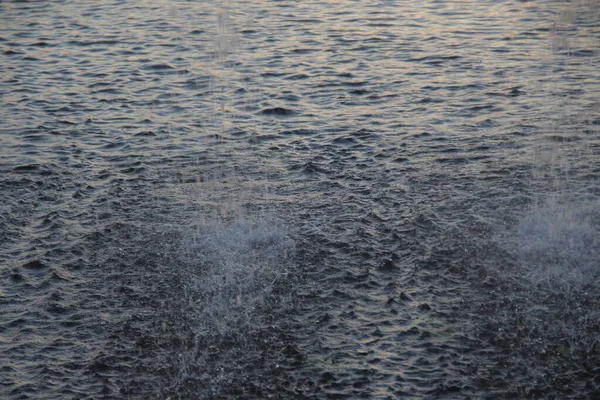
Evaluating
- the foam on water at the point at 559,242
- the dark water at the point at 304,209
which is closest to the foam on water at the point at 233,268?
the dark water at the point at 304,209

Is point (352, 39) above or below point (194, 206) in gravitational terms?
above

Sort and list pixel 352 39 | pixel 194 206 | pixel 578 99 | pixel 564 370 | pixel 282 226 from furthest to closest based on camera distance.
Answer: pixel 352 39, pixel 578 99, pixel 194 206, pixel 282 226, pixel 564 370

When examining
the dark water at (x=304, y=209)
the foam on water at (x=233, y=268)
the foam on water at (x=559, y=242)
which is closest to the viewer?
the dark water at (x=304, y=209)

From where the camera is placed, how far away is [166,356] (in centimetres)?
1074

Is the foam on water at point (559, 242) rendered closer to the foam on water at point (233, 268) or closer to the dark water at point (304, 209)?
the dark water at point (304, 209)

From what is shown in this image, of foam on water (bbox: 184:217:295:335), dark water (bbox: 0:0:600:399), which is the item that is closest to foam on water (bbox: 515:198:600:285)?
dark water (bbox: 0:0:600:399)

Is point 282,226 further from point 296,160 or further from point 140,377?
point 140,377

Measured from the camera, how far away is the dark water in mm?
10594

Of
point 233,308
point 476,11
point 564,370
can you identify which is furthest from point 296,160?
point 476,11

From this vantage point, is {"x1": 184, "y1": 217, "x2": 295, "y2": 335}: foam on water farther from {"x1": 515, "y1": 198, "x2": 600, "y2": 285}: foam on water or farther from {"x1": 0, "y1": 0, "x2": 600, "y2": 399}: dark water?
Result: {"x1": 515, "y1": 198, "x2": 600, "y2": 285}: foam on water

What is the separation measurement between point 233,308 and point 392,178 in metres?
4.96

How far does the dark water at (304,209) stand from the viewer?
34.8 feet

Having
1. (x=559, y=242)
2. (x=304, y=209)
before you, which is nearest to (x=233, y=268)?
(x=304, y=209)

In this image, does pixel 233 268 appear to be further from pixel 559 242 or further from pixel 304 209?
pixel 559 242
